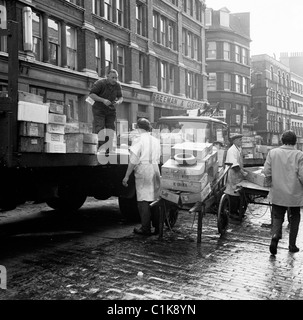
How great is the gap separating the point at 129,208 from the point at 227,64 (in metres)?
37.5

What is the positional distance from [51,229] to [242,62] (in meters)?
41.6

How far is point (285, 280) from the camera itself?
16.1ft

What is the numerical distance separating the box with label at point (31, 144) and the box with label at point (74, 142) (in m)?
0.54

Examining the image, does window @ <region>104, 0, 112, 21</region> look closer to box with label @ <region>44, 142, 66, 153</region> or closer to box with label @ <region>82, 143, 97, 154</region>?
box with label @ <region>82, 143, 97, 154</region>

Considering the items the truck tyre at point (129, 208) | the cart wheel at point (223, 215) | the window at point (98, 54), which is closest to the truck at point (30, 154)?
the truck tyre at point (129, 208)

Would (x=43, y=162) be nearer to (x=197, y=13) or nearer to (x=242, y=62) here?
(x=197, y=13)

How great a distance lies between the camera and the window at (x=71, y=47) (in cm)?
2039

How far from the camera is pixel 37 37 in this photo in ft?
60.2

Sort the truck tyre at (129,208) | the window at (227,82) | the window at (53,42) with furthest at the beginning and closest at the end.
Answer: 1. the window at (227,82)
2. the window at (53,42)
3. the truck tyre at (129,208)

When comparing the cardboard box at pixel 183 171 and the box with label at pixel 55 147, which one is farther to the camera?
the cardboard box at pixel 183 171

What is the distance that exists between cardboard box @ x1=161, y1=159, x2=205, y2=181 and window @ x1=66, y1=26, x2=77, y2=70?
48.8 ft

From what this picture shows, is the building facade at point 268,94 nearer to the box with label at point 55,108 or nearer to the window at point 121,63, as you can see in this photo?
the window at point 121,63

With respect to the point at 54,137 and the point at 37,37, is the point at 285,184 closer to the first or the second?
the point at 54,137

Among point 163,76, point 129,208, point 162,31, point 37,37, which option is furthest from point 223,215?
point 162,31
